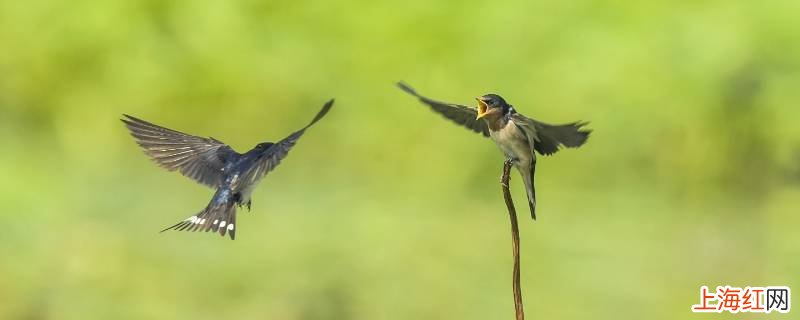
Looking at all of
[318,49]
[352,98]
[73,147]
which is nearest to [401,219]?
[352,98]

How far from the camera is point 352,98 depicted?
186 inches

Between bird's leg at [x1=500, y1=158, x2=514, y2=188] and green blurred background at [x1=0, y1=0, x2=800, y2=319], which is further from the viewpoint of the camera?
green blurred background at [x1=0, y1=0, x2=800, y2=319]

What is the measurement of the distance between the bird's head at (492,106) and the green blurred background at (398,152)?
7.16ft

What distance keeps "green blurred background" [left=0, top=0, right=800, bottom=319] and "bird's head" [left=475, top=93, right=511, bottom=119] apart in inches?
85.9

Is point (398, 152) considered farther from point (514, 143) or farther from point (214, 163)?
point (514, 143)

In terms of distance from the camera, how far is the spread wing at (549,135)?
4.55 feet

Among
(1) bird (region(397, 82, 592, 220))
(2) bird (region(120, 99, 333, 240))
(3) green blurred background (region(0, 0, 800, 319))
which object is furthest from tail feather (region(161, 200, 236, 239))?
(3) green blurred background (region(0, 0, 800, 319))

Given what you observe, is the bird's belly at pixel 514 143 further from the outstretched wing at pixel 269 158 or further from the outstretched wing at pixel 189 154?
the outstretched wing at pixel 189 154

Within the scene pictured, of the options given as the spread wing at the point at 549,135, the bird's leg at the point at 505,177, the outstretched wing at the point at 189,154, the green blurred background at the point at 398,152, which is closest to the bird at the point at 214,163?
the outstretched wing at the point at 189,154

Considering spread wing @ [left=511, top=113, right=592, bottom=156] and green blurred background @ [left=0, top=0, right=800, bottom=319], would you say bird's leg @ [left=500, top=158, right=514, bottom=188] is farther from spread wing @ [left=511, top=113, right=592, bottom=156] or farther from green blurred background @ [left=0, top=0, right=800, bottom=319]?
green blurred background @ [left=0, top=0, right=800, bottom=319]

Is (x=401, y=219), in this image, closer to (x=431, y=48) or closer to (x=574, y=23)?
(x=431, y=48)

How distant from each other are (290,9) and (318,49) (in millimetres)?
235

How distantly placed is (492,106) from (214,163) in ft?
1.62

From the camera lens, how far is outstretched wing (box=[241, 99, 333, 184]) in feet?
4.09
